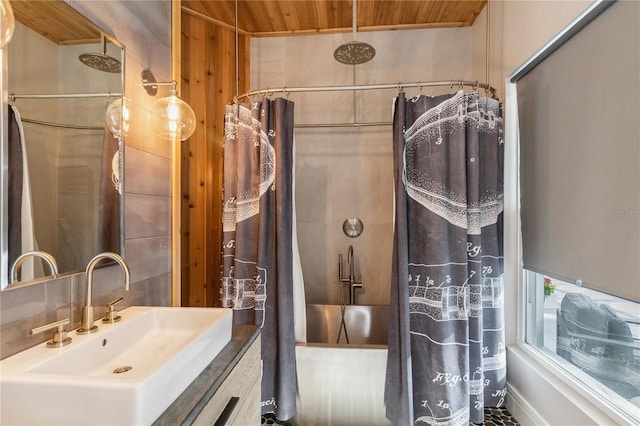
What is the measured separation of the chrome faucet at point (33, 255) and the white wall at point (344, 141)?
5.83ft

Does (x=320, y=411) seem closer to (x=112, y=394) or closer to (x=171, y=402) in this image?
(x=171, y=402)

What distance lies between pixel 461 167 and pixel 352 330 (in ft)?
5.04

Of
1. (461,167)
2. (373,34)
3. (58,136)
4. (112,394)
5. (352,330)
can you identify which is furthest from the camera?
(373,34)

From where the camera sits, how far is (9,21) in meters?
0.77

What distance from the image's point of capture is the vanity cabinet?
85cm

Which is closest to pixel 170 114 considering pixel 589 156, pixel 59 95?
pixel 59 95

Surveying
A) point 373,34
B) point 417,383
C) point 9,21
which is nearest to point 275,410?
point 417,383

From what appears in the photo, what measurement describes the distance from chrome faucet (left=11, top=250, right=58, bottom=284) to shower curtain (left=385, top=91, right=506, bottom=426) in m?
1.50

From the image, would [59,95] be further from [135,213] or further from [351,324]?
[351,324]

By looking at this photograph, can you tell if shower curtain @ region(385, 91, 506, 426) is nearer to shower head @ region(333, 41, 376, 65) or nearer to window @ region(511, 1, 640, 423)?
window @ region(511, 1, 640, 423)

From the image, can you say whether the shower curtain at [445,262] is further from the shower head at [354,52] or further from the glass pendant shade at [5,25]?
the glass pendant shade at [5,25]

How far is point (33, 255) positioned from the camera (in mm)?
938

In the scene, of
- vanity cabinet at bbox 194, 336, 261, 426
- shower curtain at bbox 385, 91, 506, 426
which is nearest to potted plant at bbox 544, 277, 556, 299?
shower curtain at bbox 385, 91, 506, 426

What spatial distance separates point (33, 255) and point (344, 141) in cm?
215
